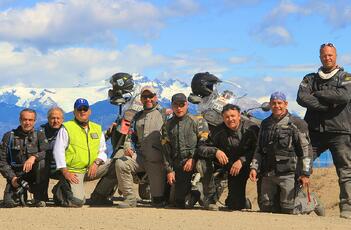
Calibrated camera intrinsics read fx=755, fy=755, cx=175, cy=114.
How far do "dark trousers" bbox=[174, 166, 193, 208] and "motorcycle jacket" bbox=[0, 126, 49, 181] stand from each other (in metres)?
1.99

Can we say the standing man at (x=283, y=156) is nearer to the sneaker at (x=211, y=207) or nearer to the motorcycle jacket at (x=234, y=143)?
the motorcycle jacket at (x=234, y=143)

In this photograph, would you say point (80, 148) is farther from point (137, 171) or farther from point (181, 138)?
point (181, 138)

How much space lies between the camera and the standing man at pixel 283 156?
33.8 ft

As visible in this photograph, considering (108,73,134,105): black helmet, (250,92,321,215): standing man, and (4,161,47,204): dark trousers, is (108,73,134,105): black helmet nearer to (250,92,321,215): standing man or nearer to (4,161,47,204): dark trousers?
(4,161,47,204): dark trousers

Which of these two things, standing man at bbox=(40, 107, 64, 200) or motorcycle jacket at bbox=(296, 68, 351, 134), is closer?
motorcycle jacket at bbox=(296, 68, 351, 134)

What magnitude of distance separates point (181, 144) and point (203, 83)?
5.90 ft

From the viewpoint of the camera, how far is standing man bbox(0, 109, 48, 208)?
11.0 meters

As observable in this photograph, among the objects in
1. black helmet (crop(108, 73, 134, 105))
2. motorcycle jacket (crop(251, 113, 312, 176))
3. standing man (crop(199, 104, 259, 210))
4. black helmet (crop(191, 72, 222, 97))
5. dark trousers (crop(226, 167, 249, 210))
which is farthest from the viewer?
black helmet (crop(108, 73, 134, 105))

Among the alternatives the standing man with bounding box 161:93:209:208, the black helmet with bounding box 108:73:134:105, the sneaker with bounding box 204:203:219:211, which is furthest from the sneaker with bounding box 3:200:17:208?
the black helmet with bounding box 108:73:134:105

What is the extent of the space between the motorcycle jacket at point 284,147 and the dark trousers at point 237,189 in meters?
0.35

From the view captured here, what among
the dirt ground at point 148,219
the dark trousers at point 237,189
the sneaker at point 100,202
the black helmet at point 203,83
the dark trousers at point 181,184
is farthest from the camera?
the black helmet at point 203,83

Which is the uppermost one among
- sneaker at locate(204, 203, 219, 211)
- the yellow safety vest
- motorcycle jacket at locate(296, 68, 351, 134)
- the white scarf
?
the white scarf

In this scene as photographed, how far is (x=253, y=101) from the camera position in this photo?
1379 centimetres

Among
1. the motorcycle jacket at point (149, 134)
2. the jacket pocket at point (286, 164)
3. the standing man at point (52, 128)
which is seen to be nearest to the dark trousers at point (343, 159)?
the jacket pocket at point (286, 164)
